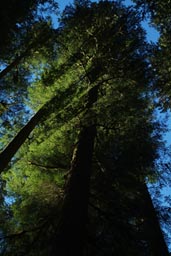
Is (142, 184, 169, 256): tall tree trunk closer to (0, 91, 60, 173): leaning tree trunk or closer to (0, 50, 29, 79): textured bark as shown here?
(0, 91, 60, 173): leaning tree trunk

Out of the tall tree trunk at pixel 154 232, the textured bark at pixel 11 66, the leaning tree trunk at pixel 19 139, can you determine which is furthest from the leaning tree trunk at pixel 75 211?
the tall tree trunk at pixel 154 232

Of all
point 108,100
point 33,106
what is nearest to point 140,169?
point 108,100

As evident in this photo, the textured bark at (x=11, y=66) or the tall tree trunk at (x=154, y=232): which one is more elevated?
the textured bark at (x=11, y=66)

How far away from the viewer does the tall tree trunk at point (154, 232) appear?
11087 millimetres

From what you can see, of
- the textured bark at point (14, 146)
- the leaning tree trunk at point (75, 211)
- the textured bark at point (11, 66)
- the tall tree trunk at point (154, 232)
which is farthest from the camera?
the tall tree trunk at point (154, 232)

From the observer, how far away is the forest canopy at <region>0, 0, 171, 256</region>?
8.22 m

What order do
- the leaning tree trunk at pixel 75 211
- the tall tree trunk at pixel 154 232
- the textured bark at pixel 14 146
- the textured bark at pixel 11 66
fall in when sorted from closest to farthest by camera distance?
the leaning tree trunk at pixel 75 211
the textured bark at pixel 14 146
the textured bark at pixel 11 66
the tall tree trunk at pixel 154 232

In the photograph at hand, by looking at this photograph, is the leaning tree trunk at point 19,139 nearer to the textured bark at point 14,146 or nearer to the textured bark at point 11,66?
the textured bark at point 14,146

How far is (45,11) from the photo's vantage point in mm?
12789

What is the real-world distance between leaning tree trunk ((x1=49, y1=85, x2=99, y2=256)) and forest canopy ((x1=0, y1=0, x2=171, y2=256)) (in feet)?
0.08

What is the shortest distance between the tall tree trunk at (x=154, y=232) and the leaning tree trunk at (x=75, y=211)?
4.73m

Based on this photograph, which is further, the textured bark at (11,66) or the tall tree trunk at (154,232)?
the tall tree trunk at (154,232)

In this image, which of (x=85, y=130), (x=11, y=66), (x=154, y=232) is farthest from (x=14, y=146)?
(x=154, y=232)

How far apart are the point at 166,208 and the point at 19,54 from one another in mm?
8228
